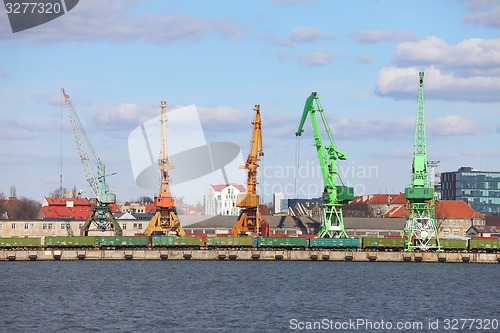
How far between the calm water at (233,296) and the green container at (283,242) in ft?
53.5

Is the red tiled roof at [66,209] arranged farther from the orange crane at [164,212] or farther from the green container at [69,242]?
the green container at [69,242]

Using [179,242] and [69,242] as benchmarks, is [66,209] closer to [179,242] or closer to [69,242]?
[69,242]

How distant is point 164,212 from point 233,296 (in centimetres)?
7782

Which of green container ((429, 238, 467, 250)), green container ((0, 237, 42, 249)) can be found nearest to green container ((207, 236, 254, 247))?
green container ((0, 237, 42, 249))

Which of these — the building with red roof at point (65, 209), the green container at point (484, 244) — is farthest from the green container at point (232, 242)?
the building with red roof at point (65, 209)

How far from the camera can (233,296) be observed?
3206 inches

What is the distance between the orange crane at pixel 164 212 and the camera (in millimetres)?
156125

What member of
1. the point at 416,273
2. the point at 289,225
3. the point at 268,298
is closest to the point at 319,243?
the point at 416,273

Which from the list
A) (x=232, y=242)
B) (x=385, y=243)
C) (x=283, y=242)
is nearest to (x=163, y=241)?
(x=232, y=242)

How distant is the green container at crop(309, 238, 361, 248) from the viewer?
445ft

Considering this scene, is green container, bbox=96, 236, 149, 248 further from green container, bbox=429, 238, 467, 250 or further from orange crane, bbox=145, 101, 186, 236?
green container, bbox=429, 238, 467, 250

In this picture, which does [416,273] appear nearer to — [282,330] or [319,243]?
[319,243]

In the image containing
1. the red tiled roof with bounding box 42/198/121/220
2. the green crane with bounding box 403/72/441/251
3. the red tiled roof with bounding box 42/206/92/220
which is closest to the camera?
the green crane with bounding box 403/72/441/251

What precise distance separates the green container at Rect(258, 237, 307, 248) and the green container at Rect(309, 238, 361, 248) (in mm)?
1324
